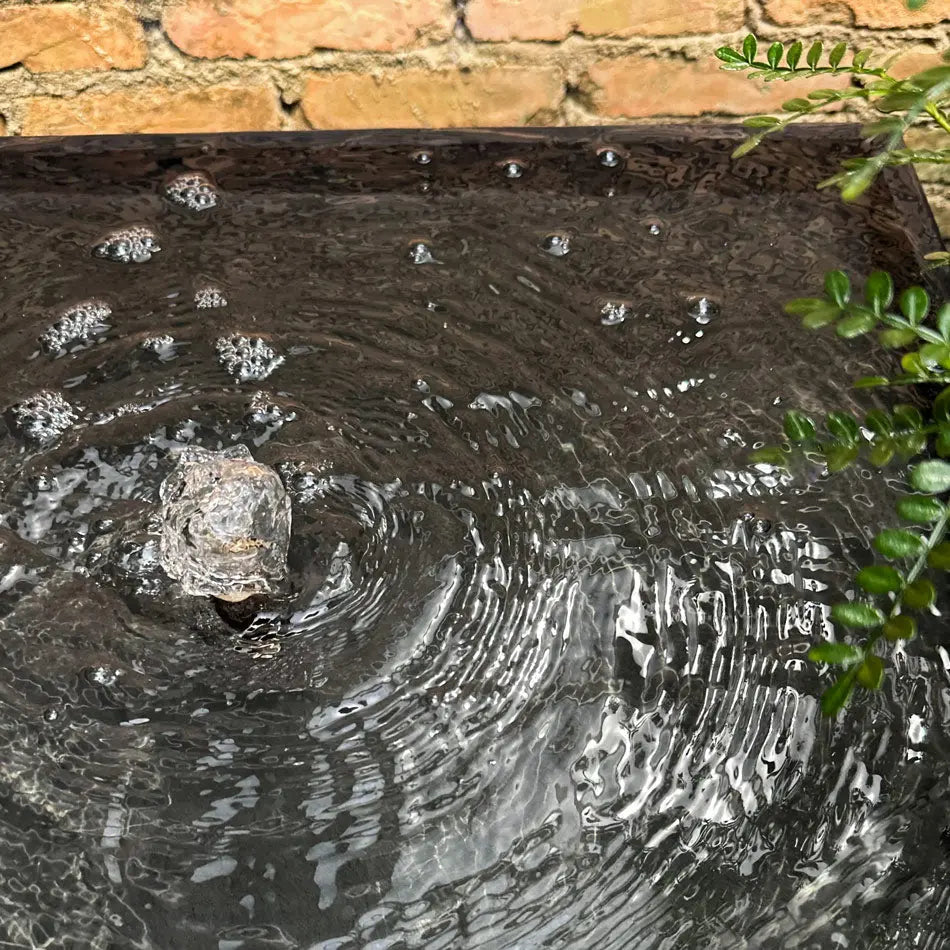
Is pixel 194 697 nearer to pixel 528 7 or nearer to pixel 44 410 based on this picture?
pixel 44 410

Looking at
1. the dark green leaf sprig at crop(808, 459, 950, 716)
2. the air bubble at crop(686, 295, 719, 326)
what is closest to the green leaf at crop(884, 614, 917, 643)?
the dark green leaf sprig at crop(808, 459, 950, 716)

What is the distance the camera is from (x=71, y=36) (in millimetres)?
1445

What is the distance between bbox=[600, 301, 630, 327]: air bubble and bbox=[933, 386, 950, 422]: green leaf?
27 cm

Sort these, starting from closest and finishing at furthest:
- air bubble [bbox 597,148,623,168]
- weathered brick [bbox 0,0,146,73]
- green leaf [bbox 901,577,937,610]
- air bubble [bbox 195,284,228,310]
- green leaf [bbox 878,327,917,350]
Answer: green leaf [bbox 901,577,937,610] < green leaf [bbox 878,327,917,350] < air bubble [bbox 195,284,228,310] < air bubble [bbox 597,148,623,168] < weathered brick [bbox 0,0,146,73]

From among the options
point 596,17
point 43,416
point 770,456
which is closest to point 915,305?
point 770,456

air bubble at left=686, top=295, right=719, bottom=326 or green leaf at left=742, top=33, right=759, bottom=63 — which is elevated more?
green leaf at left=742, top=33, right=759, bottom=63

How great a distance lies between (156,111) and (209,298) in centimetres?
71

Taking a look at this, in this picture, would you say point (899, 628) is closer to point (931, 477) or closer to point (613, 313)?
point (931, 477)

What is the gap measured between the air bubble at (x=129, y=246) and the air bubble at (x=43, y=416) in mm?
165

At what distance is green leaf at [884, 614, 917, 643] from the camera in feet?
1.91

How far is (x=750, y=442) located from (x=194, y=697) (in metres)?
0.41

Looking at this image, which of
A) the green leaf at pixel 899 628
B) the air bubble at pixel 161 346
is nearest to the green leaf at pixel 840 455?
the green leaf at pixel 899 628

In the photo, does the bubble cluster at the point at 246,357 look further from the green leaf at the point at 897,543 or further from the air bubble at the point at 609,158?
the green leaf at the point at 897,543

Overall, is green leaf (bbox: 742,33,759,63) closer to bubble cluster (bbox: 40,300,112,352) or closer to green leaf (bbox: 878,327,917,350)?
green leaf (bbox: 878,327,917,350)
